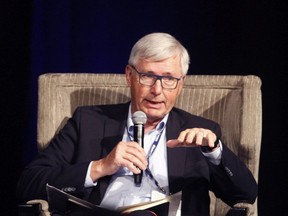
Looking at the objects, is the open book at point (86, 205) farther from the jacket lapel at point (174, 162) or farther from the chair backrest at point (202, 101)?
the chair backrest at point (202, 101)

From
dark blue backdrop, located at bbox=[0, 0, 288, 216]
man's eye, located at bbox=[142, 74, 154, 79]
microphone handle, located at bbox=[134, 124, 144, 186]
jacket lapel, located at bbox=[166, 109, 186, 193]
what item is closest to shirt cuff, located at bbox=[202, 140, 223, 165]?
jacket lapel, located at bbox=[166, 109, 186, 193]

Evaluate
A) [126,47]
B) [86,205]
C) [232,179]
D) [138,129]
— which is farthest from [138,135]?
[126,47]

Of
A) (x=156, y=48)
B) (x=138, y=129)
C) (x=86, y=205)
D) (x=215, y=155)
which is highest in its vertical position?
(x=156, y=48)

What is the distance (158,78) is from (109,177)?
0.45 metres

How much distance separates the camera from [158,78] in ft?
8.06

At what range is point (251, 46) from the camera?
128 inches

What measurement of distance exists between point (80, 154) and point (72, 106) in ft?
1.36

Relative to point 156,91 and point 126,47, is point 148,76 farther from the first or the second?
point 126,47

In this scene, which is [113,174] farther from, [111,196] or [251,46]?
[251,46]

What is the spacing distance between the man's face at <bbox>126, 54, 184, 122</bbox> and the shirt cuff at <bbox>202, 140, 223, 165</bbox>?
294 mm

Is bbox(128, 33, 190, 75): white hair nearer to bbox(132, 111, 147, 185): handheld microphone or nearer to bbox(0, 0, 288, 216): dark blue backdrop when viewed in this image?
bbox(132, 111, 147, 185): handheld microphone

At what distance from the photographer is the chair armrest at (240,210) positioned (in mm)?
2215

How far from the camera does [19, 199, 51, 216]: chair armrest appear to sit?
2.27m

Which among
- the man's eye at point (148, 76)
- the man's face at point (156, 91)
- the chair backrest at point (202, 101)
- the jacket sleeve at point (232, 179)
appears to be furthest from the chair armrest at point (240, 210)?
the man's eye at point (148, 76)
